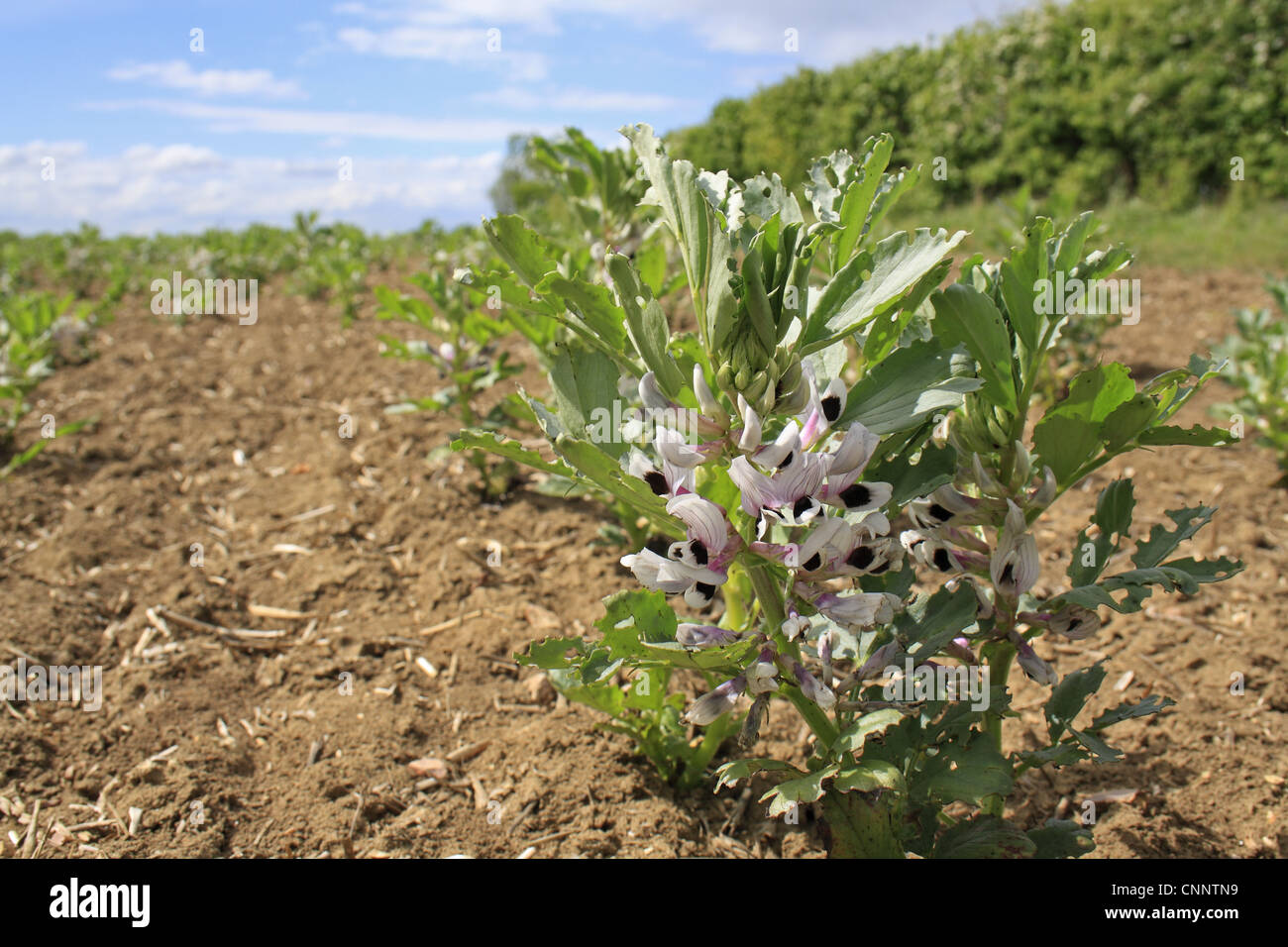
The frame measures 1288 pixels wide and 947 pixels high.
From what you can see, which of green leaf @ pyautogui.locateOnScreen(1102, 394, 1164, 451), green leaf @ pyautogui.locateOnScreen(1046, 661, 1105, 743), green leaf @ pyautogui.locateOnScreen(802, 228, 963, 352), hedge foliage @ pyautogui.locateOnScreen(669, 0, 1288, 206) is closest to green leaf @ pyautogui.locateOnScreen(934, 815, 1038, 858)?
green leaf @ pyautogui.locateOnScreen(1046, 661, 1105, 743)

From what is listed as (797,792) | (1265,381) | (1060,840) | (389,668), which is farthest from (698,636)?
(1265,381)

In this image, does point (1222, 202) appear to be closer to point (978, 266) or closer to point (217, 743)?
point (978, 266)

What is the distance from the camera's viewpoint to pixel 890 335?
169 centimetres

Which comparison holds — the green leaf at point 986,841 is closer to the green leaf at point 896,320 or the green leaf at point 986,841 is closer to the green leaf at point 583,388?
the green leaf at point 896,320

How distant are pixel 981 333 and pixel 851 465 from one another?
1.31ft

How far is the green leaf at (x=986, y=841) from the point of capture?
1.78m

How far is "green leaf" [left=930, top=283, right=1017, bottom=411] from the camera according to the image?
1592 mm

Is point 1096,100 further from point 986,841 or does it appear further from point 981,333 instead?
point 986,841

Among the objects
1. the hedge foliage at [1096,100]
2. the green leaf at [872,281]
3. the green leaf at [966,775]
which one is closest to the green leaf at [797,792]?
the green leaf at [966,775]

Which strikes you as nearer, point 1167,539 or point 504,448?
point 504,448

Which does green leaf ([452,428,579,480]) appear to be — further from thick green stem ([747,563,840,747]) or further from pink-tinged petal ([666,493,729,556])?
thick green stem ([747,563,840,747])

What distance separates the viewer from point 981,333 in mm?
1629

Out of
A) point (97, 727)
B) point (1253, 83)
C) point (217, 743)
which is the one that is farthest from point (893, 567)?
point (1253, 83)

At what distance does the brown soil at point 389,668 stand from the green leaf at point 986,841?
2.51 feet
